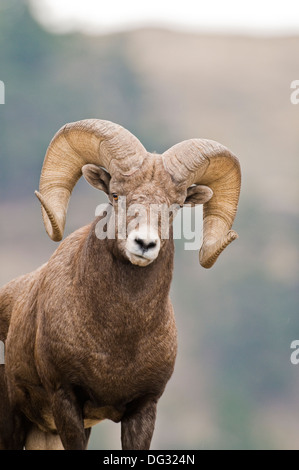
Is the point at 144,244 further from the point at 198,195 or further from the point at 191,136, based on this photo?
the point at 191,136

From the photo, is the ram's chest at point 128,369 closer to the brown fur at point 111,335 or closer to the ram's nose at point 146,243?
the brown fur at point 111,335

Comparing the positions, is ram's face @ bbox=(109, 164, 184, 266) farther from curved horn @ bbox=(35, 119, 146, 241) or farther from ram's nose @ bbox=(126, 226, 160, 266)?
curved horn @ bbox=(35, 119, 146, 241)

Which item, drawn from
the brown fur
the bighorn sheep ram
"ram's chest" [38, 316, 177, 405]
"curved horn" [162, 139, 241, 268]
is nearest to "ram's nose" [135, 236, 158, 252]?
the bighorn sheep ram

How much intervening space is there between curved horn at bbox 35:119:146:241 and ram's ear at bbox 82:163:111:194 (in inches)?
3.1

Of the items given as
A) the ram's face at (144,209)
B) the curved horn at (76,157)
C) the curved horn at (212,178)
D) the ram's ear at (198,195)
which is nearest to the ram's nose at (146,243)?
the ram's face at (144,209)

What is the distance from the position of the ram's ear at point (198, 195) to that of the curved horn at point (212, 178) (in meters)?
0.11

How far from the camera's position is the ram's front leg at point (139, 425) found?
924 centimetres

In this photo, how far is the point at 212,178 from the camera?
9.77 metres

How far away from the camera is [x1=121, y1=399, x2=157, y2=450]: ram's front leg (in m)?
9.24

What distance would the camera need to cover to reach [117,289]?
29.6 feet

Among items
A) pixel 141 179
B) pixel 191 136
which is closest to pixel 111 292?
pixel 141 179

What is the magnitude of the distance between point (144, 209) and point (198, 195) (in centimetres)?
114
